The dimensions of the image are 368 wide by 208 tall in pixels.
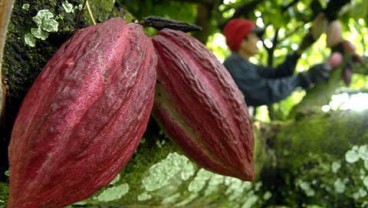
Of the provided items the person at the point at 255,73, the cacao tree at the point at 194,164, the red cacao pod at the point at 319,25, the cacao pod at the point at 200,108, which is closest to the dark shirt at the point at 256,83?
the person at the point at 255,73

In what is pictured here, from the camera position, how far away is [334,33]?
248 centimetres

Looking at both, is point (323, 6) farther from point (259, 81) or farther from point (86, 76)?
point (86, 76)

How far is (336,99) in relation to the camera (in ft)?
8.80

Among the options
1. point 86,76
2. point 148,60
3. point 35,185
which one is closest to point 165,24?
point 148,60

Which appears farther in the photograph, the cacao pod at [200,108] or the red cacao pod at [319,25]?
the red cacao pod at [319,25]

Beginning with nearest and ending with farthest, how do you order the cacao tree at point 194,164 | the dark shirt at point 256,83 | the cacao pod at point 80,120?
1. the cacao pod at point 80,120
2. the cacao tree at point 194,164
3. the dark shirt at point 256,83

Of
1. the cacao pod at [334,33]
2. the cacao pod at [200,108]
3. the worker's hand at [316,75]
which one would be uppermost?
the cacao pod at [200,108]

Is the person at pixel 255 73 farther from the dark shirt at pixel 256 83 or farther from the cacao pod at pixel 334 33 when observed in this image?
the cacao pod at pixel 334 33

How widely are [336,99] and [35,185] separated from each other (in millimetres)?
2247

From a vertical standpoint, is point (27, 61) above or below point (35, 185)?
above

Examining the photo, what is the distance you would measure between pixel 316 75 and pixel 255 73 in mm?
266

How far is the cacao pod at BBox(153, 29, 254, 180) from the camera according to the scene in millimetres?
805

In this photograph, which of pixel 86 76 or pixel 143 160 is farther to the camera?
pixel 143 160

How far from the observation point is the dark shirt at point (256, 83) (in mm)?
2344
